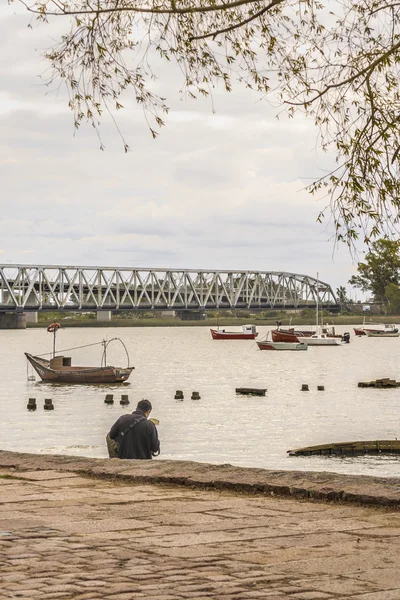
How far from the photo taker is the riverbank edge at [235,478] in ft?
30.8

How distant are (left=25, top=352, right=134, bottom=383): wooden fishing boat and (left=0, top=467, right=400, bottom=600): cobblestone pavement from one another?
5911 cm

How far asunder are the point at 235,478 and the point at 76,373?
198ft

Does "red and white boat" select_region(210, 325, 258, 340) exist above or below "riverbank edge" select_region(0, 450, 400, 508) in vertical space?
above

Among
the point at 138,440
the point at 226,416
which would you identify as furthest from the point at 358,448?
the point at 226,416

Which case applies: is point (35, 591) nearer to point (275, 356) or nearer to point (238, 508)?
point (238, 508)

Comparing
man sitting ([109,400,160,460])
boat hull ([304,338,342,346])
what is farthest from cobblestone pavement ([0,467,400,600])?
boat hull ([304,338,342,346])

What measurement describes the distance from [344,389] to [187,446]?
3143 centimetres

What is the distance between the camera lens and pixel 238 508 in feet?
29.1

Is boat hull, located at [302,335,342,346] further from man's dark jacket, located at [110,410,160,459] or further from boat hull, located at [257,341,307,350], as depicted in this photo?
man's dark jacket, located at [110,410,160,459]

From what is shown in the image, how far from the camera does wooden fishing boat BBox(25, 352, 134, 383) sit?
69.0 m

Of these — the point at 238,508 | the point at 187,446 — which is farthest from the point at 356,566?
the point at 187,446

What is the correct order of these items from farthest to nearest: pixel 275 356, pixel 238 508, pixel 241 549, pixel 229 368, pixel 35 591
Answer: pixel 275 356
pixel 229 368
pixel 238 508
pixel 241 549
pixel 35 591

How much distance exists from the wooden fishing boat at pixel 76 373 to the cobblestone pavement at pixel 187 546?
2327 inches

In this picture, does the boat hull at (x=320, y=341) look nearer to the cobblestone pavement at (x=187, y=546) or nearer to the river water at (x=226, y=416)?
the river water at (x=226, y=416)
